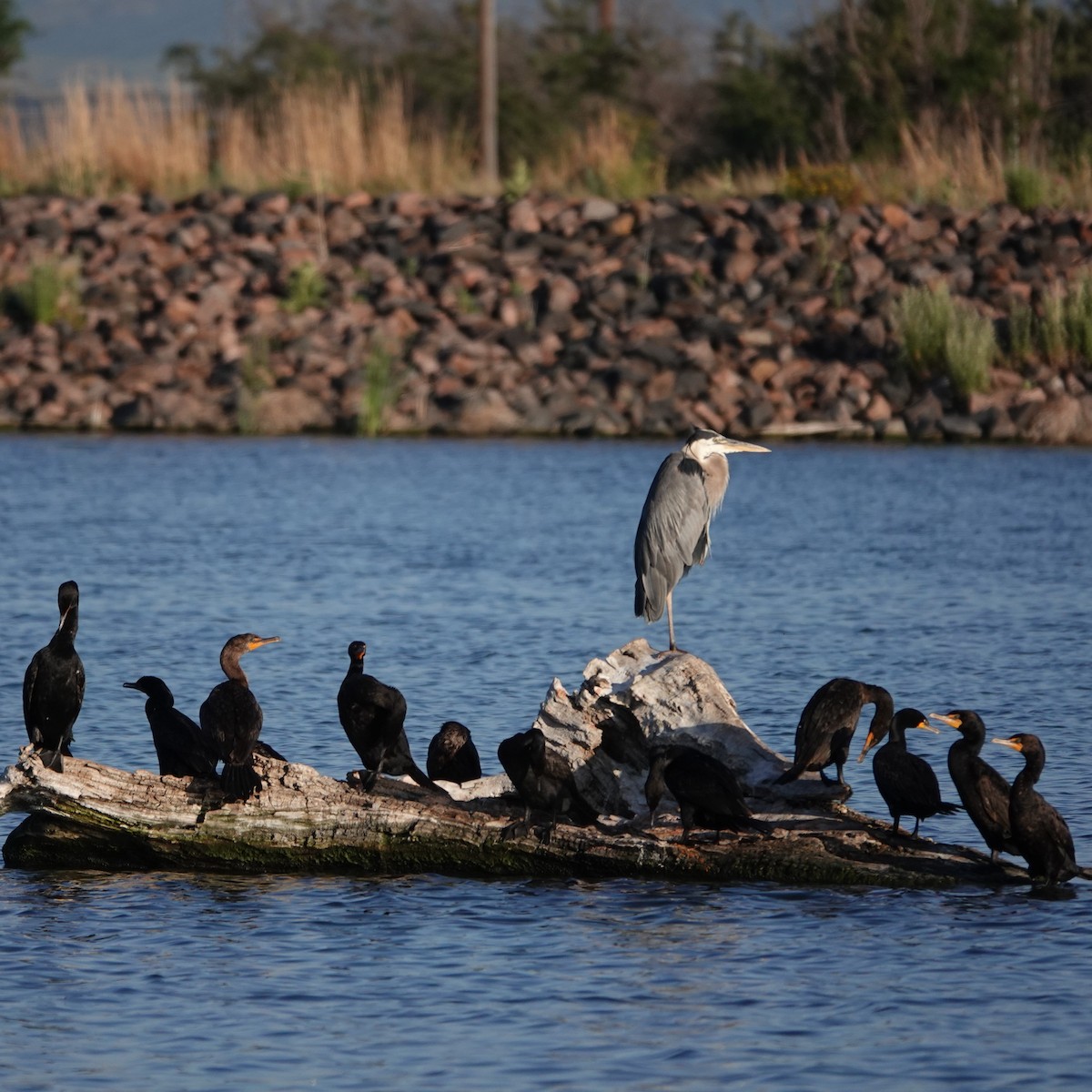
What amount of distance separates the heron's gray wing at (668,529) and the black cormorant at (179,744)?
118 inches

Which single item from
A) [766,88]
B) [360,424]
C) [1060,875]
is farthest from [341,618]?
[766,88]

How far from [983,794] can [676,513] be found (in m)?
3.13

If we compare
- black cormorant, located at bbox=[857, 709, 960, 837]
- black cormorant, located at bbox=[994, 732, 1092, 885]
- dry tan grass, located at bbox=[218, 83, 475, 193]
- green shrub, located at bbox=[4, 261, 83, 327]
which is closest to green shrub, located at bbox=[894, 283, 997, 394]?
dry tan grass, located at bbox=[218, 83, 475, 193]

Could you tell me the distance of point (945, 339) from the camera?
28359 millimetres

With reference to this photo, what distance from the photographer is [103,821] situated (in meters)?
8.71

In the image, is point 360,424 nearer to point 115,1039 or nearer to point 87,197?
point 87,197

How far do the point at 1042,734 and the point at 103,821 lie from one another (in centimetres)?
555

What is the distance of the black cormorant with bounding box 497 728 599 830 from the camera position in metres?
8.68

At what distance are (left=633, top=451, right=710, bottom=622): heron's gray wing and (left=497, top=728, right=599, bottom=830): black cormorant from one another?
239 cm

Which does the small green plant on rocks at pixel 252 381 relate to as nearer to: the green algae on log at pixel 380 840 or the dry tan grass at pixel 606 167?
the dry tan grass at pixel 606 167

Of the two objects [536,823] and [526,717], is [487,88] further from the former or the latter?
[536,823]

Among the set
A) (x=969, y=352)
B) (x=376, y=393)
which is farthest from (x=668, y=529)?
(x=376, y=393)

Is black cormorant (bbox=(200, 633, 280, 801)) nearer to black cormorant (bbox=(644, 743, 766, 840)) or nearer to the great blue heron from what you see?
black cormorant (bbox=(644, 743, 766, 840))

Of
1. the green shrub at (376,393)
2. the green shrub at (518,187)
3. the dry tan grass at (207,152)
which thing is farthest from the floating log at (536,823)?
the dry tan grass at (207,152)
